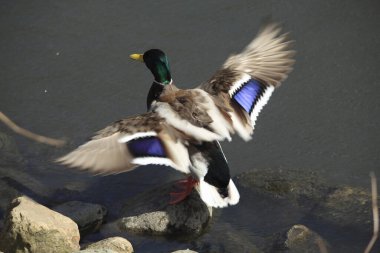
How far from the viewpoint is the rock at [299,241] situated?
14.8ft

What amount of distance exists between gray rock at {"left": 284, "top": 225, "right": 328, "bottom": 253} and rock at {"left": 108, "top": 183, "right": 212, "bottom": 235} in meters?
0.62

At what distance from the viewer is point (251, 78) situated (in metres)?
5.35

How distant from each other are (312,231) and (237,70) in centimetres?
142

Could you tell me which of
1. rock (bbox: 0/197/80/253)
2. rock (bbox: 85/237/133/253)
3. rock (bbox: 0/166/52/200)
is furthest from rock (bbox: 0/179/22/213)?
rock (bbox: 85/237/133/253)

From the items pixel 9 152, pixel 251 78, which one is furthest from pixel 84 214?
pixel 251 78

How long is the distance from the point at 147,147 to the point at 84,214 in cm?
81

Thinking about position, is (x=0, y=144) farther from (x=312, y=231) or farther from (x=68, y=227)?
(x=312, y=231)

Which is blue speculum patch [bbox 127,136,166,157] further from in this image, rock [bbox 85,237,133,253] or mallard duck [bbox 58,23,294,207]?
rock [bbox 85,237,133,253]

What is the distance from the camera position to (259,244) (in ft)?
15.4

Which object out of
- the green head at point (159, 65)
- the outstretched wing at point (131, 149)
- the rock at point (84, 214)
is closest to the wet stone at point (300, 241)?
the outstretched wing at point (131, 149)

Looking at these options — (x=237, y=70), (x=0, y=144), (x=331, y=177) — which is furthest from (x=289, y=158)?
(x=0, y=144)

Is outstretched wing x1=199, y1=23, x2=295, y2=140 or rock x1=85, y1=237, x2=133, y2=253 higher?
outstretched wing x1=199, y1=23, x2=295, y2=140

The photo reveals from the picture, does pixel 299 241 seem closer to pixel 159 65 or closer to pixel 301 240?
pixel 301 240

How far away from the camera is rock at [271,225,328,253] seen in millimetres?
4520
